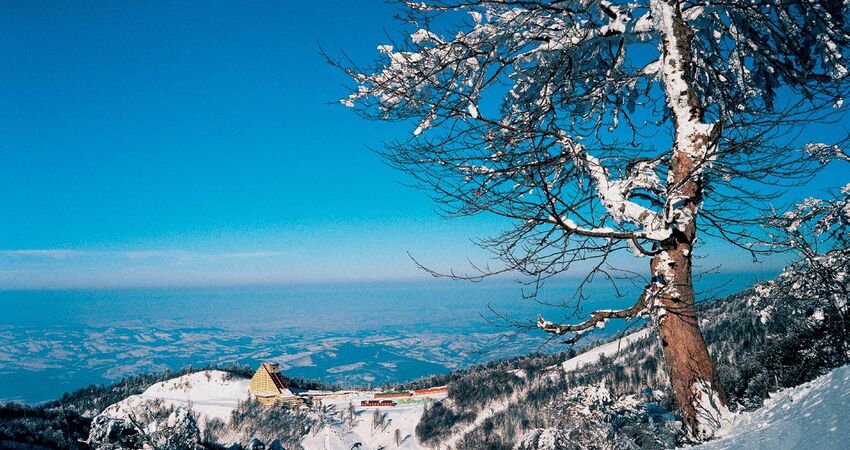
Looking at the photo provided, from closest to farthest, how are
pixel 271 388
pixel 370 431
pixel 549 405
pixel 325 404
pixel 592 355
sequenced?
1. pixel 549 405
2. pixel 370 431
3. pixel 325 404
4. pixel 271 388
5. pixel 592 355

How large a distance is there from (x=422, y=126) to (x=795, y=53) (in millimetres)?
3321

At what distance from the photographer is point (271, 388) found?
68500 millimetres

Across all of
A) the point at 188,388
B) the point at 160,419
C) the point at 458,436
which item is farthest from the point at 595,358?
the point at 160,419

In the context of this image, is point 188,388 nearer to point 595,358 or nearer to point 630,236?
point 595,358

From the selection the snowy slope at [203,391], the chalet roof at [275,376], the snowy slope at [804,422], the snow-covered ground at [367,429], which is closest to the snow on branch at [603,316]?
the snowy slope at [804,422]

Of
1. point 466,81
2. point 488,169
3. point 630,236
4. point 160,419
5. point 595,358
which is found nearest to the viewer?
point 630,236

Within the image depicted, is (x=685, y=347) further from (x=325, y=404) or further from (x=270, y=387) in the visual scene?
(x=270, y=387)

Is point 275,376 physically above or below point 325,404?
above

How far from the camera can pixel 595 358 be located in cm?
9662

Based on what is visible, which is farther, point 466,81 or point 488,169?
point 466,81

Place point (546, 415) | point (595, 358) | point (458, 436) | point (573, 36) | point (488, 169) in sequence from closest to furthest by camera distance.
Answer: point (488, 169), point (573, 36), point (546, 415), point (458, 436), point (595, 358)

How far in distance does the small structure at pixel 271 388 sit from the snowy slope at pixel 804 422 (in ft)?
236

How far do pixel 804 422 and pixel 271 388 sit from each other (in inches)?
2982

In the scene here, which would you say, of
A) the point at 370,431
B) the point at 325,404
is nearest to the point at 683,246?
the point at 370,431
